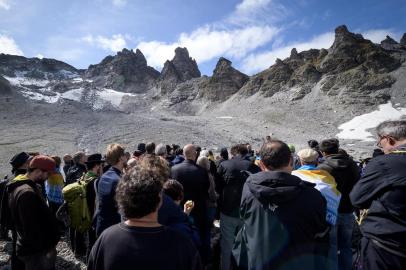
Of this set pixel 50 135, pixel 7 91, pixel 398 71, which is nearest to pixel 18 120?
pixel 50 135

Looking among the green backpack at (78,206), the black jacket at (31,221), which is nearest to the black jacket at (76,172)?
the green backpack at (78,206)

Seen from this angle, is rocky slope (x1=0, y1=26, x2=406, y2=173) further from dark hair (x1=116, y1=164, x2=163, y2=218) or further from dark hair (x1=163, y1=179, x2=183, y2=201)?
dark hair (x1=116, y1=164, x2=163, y2=218)

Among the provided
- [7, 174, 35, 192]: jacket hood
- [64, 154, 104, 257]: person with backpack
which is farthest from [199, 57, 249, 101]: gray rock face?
[7, 174, 35, 192]: jacket hood

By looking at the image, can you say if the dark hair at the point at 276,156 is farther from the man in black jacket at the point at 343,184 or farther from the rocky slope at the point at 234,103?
the rocky slope at the point at 234,103

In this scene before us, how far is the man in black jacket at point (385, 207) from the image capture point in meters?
3.44

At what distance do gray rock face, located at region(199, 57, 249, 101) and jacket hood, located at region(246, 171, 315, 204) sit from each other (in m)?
88.4

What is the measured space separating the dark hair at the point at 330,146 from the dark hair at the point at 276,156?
2.58 metres

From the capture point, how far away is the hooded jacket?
11.2 ft

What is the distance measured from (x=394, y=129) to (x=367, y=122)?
55.5 m

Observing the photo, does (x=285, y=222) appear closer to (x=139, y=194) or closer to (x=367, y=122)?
(x=139, y=194)

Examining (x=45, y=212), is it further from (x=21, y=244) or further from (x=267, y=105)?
(x=267, y=105)

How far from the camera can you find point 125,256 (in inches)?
97.3

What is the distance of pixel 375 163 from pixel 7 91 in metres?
99.2

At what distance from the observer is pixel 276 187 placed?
343cm
